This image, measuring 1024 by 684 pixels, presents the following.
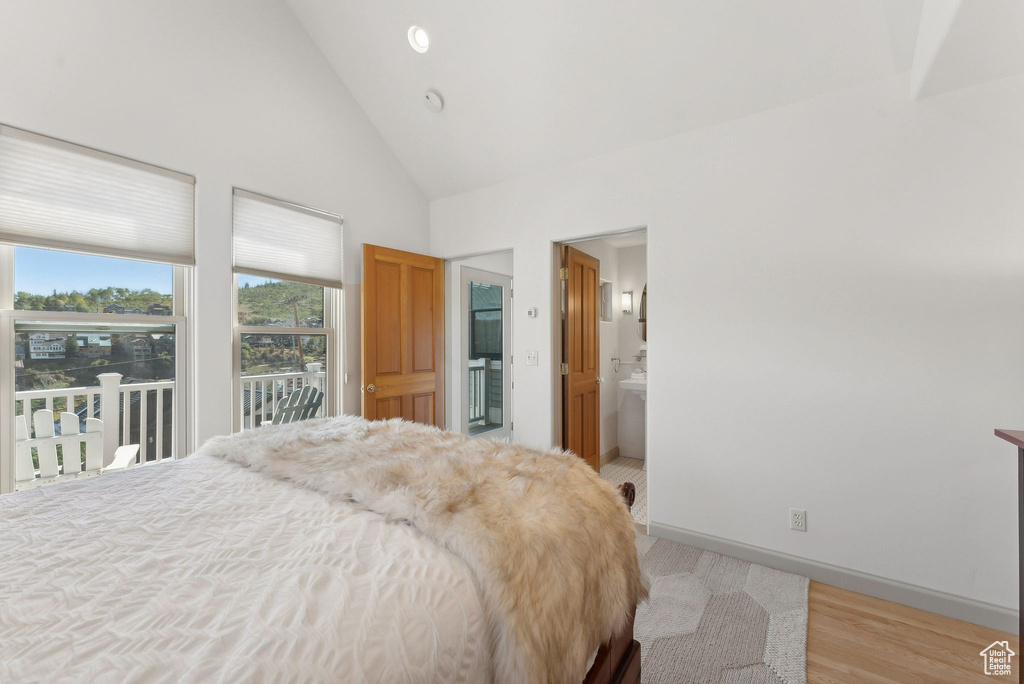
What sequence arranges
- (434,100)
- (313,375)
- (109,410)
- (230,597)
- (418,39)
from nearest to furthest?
(230,597)
(109,410)
(418,39)
(434,100)
(313,375)

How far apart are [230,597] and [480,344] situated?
4249 mm

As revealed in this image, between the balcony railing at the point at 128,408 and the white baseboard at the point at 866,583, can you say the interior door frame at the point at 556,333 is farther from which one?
the balcony railing at the point at 128,408

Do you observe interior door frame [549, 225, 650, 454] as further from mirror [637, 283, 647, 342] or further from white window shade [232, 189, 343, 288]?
white window shade [232, 189, 343, 288]

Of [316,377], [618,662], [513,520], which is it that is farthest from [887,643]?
[316,377]

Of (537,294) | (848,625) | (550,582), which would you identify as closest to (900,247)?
(848,625)

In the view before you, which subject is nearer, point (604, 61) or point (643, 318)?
point (604, 61)

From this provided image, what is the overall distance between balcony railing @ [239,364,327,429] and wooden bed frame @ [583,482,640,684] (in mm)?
2649

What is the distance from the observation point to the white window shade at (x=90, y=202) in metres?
2.08

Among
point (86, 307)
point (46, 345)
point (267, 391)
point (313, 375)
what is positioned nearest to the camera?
point (46, 345)

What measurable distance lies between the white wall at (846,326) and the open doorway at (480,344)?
6.19 ft

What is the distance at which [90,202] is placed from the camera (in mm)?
2283

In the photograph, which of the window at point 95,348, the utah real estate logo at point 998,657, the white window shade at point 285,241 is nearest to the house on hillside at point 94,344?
the window at point 95,348

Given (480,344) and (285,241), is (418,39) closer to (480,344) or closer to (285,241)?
(285,241)

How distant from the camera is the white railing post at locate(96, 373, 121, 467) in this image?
7.96ft
